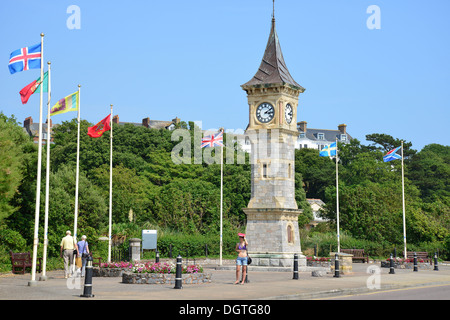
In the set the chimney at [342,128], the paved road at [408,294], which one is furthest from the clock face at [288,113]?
the chimney at [342,128]

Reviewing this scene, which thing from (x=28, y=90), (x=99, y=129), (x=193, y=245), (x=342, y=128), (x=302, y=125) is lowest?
(x=193, y=245)

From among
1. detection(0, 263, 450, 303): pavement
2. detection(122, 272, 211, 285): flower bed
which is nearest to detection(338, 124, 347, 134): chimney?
detection(0, 263, 450, 303): pavement

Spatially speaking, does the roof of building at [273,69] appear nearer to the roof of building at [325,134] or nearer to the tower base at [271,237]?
the tower base at [271,237]

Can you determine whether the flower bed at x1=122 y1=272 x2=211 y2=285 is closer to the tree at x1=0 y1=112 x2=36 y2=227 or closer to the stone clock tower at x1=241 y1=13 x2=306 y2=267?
the tree at x1=0 y1=112 x2=36 y2=227

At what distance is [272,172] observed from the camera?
42031 millimetres

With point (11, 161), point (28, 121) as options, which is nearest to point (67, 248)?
point (11, 161)

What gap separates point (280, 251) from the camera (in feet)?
135

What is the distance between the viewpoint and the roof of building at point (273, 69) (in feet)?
142

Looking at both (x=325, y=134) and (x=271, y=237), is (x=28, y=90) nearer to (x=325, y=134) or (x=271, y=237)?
(x=271, y=237)

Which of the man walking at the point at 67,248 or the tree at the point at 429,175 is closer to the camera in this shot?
the man walking at the point at 67,248

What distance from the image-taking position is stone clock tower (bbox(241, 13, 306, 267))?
136 ft

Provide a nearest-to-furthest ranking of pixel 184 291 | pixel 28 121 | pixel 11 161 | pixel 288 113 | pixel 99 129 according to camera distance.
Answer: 1. pixel 184 291
2. pixel 11 161
3. pixel 99 129
4. pixel 288 113
5. pixel 28 121

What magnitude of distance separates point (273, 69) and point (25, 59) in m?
21.8
